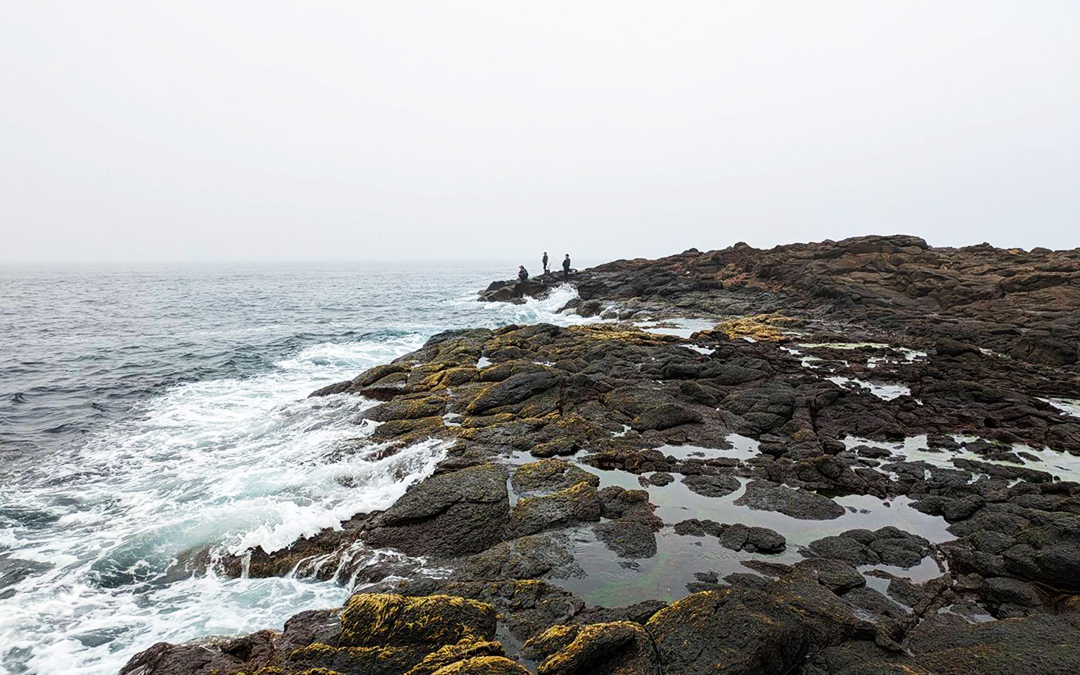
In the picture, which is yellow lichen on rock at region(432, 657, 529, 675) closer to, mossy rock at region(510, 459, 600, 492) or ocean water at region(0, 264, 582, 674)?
ocean water at region(0, 264, 582, 674)

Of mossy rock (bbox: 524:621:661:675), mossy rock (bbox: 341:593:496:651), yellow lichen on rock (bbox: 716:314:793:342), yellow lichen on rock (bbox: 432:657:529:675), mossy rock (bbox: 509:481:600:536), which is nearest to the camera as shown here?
yellow lichen on rock (bbox: 432:657:529:675)

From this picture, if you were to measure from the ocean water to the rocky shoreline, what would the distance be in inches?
37.5

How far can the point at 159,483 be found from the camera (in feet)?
45.8

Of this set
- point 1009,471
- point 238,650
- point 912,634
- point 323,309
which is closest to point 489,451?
point 238,650

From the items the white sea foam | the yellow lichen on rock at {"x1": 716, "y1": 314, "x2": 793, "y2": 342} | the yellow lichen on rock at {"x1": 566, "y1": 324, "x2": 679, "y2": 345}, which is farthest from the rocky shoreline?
the yellow lichen on rock at {"x1": 716, "y1": 314, "x2": 793, "y2": 342}

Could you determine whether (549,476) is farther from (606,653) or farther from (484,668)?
(484,668)

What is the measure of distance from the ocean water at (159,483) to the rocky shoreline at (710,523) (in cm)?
95

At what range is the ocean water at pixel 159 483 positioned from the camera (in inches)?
335

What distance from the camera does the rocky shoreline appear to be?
6312 mm

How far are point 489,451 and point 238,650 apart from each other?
792cm

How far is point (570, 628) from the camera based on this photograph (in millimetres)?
6562

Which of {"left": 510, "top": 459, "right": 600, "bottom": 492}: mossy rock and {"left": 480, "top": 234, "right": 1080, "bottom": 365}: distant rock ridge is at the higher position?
{"left": 480, "top": 234, "right": 1080, "bottom": 365}: distant rock ridge

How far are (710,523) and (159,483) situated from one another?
14984 mm

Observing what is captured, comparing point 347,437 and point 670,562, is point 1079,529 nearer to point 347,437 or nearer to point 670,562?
point 670,562
